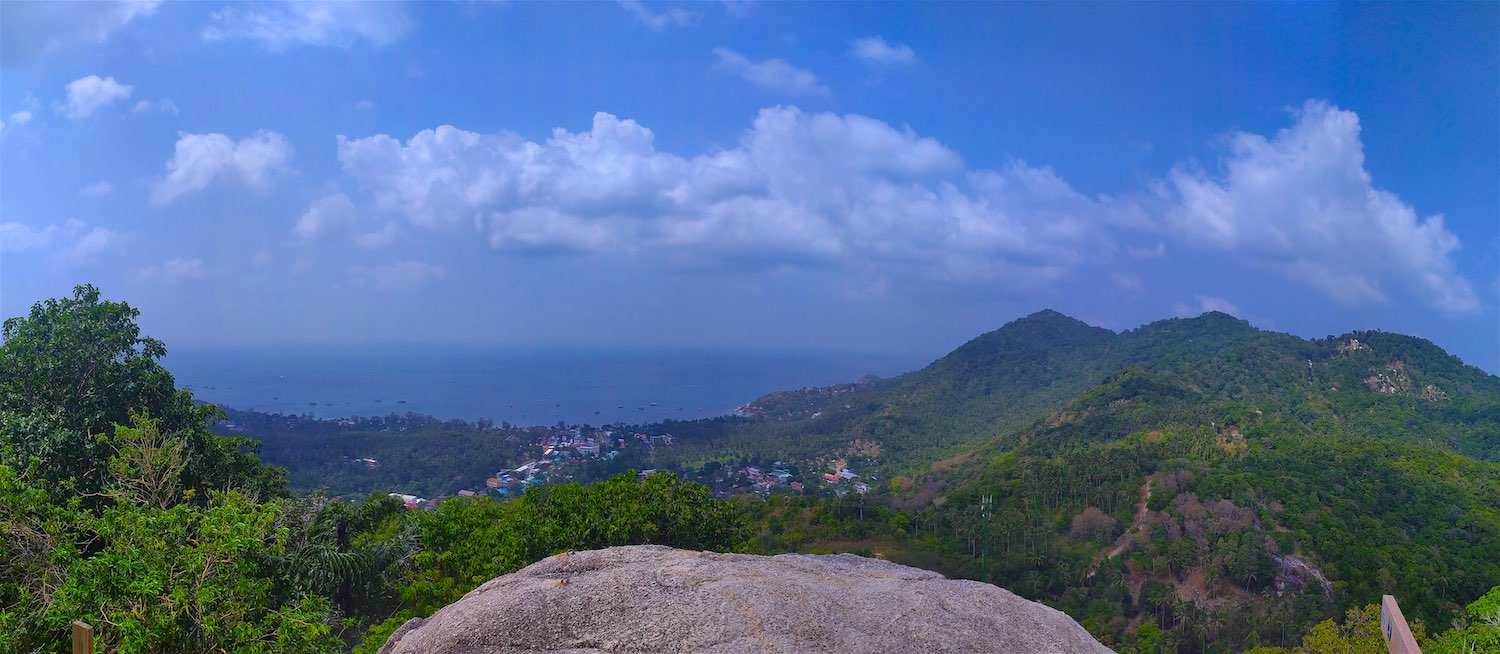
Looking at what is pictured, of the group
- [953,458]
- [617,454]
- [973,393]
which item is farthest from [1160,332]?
[617,454]

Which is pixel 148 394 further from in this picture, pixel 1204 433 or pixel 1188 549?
pixel 1204 433

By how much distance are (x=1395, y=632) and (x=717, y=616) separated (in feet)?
81.3

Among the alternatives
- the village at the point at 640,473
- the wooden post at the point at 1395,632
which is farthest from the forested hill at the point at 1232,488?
the village at the point at 640,473

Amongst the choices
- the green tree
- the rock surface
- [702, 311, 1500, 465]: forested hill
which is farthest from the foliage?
[702, 311, 1500, 465]: forested hill

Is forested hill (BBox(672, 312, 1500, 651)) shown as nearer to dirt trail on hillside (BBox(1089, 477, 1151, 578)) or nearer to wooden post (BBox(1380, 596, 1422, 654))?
dirt trail on hillside (BBox(1089, 477, 1151, 578))

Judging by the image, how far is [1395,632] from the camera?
22.0 metres

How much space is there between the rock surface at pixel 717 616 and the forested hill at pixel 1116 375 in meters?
79.5

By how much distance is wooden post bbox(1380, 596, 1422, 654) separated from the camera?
67.2ft

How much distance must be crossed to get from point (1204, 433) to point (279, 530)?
236 feet

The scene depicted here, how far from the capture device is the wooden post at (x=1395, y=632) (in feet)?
67.2

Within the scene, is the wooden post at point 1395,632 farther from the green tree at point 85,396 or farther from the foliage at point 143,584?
the green tree at point 85,396

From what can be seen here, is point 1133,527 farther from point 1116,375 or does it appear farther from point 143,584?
point 143,584

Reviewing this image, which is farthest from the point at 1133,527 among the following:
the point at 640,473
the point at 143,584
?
the point at 143,584

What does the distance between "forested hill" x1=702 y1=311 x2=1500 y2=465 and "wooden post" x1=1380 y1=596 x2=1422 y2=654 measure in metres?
57.0
